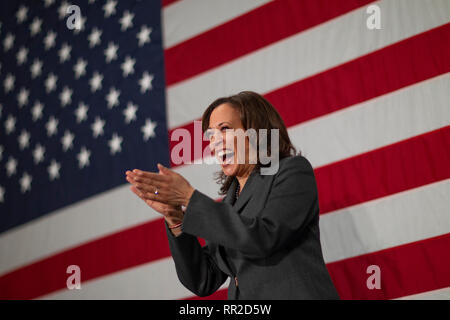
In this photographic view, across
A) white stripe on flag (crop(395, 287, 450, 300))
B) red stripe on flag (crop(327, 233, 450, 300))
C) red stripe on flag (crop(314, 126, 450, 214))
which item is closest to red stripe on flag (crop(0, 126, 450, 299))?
red stripe on flag (crop(314, 126, 450, 214))

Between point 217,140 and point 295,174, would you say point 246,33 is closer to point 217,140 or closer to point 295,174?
point 217,140

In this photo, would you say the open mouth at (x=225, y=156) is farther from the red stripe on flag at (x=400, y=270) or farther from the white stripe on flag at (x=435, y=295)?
the white stripe on flag at (x=435, y=295)

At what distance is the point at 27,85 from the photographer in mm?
2752

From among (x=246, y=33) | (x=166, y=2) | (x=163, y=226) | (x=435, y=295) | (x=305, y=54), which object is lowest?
(x=435, y=295)

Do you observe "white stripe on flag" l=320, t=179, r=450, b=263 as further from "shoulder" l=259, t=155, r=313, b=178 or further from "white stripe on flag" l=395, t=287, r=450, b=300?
"shoulder" l=259, t=155, r=313, b=178

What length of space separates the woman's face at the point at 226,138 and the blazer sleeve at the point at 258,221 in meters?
0.23

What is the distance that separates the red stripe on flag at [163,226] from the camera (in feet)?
5.25

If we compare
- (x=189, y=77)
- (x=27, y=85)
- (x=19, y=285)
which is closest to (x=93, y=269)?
(x=19, y=285)

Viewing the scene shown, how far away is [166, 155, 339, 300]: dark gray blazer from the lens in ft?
3.26

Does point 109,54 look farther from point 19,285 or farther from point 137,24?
point 19,285

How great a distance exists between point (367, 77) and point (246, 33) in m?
0.61

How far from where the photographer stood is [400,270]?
1.58 meters

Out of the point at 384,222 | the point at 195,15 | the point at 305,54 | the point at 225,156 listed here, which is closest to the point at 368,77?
the point at 305,54

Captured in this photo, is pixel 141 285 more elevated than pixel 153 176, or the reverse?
pixel 153 176
